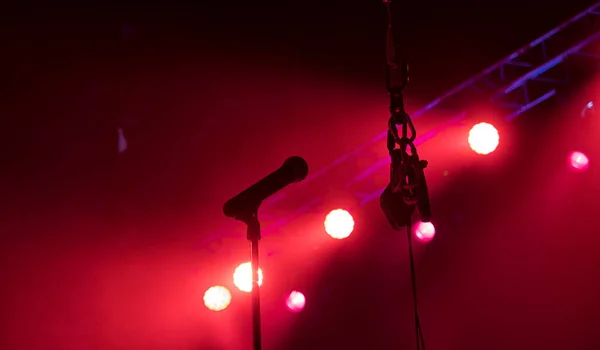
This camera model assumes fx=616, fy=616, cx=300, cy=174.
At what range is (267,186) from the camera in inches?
65.1

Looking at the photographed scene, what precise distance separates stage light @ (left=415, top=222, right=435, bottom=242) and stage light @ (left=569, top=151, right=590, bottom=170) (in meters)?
1.02

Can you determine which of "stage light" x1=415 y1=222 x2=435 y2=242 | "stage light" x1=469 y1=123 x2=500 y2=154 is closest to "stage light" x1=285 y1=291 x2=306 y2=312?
"stage light" x1=415 y1=222 x2=435 y2=242

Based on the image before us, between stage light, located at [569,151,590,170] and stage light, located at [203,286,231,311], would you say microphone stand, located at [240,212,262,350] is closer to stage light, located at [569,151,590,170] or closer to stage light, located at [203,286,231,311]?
stage light, located at [203,286,231,311]

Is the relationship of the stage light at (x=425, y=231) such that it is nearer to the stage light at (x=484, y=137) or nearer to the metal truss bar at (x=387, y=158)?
the metal truss bar at (x=387, y=158)

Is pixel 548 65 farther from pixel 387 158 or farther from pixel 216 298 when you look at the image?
pixel 216 298

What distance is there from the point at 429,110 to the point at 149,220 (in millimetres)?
1895

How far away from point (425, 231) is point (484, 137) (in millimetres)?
783

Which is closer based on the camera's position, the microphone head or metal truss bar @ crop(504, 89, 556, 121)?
the microphone head

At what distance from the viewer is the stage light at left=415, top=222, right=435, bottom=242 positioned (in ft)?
13.6

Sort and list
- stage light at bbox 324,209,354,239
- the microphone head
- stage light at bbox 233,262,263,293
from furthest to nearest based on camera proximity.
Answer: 1. stage light at bbox 324,209,354,239
2. stage light at bbox 233,262,263,293
3. the microphone head

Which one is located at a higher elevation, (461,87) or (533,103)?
(461,87)

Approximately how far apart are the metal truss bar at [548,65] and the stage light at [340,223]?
126cm

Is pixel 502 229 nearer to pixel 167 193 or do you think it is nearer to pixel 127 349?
pixel 167 193

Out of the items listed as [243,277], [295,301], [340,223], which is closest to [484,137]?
[340,223]
